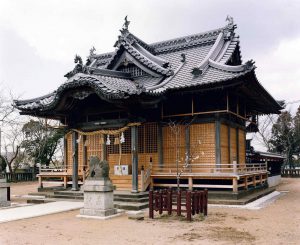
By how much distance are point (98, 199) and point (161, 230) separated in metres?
3.45

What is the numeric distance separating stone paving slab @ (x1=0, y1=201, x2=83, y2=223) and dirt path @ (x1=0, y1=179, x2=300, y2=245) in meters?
0.77

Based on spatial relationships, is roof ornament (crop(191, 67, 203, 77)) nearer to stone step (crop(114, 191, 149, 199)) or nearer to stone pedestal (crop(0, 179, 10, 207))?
stone step (crop(114, 191, 149, 199))

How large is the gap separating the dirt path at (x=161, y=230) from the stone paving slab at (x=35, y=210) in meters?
0.77

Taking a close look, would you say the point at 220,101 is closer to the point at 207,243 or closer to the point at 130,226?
the point at 130,226

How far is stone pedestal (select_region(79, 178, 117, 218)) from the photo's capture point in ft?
44.0

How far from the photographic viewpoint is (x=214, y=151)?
62.5 ft

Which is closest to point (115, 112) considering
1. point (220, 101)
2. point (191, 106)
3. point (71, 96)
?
point (71, 96)

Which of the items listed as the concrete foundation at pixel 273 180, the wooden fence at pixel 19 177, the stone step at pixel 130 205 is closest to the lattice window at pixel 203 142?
the stone step at pixel 130 205

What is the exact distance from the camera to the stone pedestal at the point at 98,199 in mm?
13398

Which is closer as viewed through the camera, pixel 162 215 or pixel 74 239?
pixel 74 239

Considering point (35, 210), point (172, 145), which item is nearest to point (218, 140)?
point (172, 145)

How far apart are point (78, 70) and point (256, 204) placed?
441 inches

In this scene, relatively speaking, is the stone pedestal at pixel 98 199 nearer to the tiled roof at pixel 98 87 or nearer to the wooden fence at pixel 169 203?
the wooden fence at pixel 169 203

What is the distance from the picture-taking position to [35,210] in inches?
623
